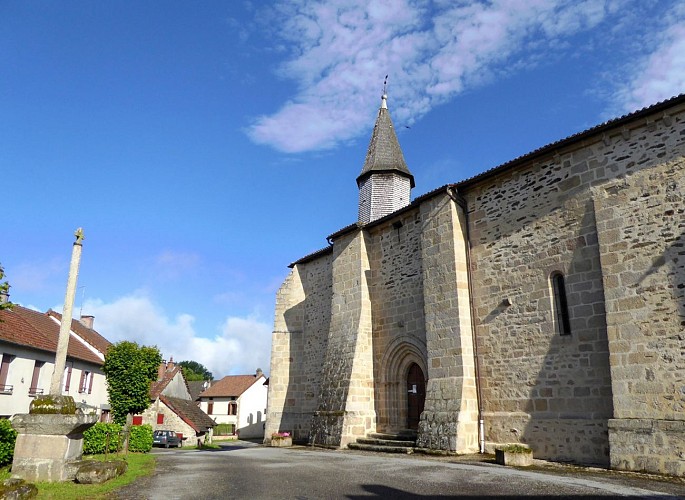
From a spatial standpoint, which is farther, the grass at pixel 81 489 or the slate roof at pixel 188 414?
the slate roof at pixel 188 414

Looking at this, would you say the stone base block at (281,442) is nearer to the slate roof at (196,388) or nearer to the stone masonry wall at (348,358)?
the stone masonry wall at (348,358)

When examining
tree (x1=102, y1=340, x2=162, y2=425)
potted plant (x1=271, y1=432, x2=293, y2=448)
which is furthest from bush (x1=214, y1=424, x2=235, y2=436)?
potted plant (x1=271, y1=432, x2=293, y2=448)

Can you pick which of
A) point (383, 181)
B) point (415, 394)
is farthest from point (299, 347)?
point (383, 181)

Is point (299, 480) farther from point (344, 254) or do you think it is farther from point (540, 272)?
point (344, 254)

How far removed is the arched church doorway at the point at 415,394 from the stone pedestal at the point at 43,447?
8.94 meters

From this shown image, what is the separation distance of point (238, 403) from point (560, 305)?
39252mm

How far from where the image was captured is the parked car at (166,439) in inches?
1105

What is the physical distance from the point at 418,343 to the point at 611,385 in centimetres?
537

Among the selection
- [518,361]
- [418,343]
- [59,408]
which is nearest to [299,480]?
[59,408]

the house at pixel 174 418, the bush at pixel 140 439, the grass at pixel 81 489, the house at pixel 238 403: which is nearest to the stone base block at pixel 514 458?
the grass at pixel 81 489

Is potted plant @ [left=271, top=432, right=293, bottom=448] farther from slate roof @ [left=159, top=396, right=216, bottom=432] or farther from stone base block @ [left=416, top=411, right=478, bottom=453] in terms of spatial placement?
slate roof @ [left=159, top=396, right=216, bottom=432]

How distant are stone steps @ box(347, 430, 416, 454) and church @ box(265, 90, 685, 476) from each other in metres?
0.28

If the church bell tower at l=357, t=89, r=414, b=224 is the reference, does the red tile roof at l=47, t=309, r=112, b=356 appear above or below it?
below

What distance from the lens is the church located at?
8859 millimetres
